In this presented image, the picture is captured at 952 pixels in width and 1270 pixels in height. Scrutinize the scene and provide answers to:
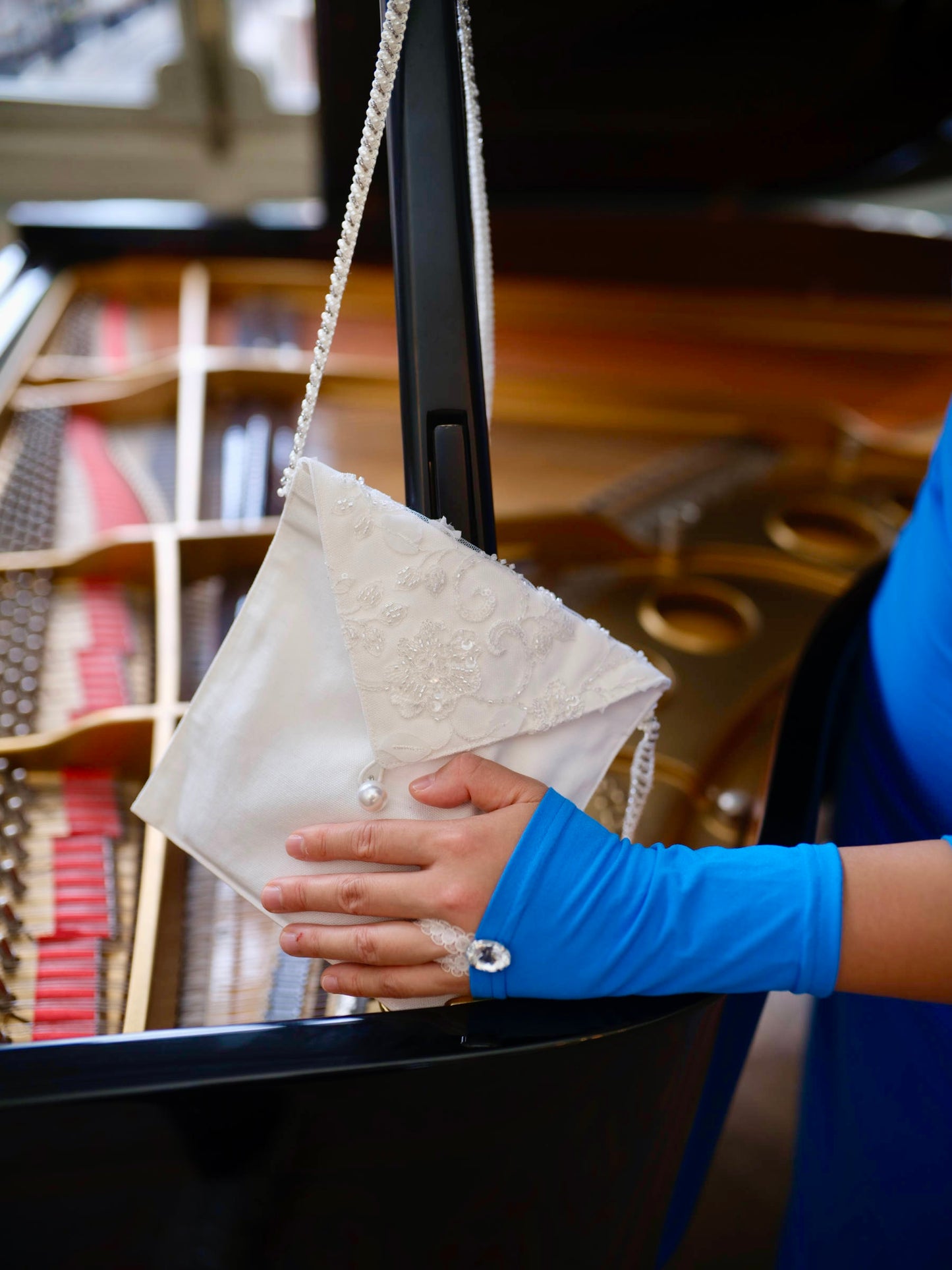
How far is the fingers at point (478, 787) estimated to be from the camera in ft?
2.69

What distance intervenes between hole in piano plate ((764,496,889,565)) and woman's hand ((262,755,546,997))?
1.32 m

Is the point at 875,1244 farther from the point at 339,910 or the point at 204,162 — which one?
the point at 204,162

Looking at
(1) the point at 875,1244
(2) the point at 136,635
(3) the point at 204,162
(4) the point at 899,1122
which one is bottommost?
(1) the point at 875,1244

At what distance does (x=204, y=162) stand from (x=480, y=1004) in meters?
4.75

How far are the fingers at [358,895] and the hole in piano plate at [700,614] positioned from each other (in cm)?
102

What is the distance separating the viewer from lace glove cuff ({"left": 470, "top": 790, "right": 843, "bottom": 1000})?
0.79 meters

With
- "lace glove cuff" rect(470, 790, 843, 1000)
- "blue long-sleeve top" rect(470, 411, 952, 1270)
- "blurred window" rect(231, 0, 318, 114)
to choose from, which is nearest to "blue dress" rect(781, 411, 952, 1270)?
"blue long-sleeve top" rect(470, 411, 952, 1270)

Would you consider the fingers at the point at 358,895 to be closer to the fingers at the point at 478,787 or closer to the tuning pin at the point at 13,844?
the fingers at the point at 478,787

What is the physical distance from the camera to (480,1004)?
81 centimetres

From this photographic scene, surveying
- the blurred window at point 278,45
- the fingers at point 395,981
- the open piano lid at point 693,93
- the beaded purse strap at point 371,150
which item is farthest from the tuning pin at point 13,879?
the blurred window at point 278,45

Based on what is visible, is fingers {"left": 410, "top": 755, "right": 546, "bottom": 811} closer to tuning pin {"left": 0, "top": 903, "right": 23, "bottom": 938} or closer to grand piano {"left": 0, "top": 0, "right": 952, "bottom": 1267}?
grand piano {"left": 0, "top": 0, "right": 952, "bottom": 1267}

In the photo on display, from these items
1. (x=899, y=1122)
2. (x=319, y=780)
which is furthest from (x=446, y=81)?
(x=899, y=1122)

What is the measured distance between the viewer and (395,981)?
82 cm

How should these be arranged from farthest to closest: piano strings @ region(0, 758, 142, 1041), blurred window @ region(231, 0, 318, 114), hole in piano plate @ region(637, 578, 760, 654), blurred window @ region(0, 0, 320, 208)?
blurred window @ region(231, 0, 318, 114) < blurred window @ region(0, 0, 320, 208) < hole in piano plate @ region(637, 578, 760, 654) < piano strings @ region(0, 758, 142, 1041)
